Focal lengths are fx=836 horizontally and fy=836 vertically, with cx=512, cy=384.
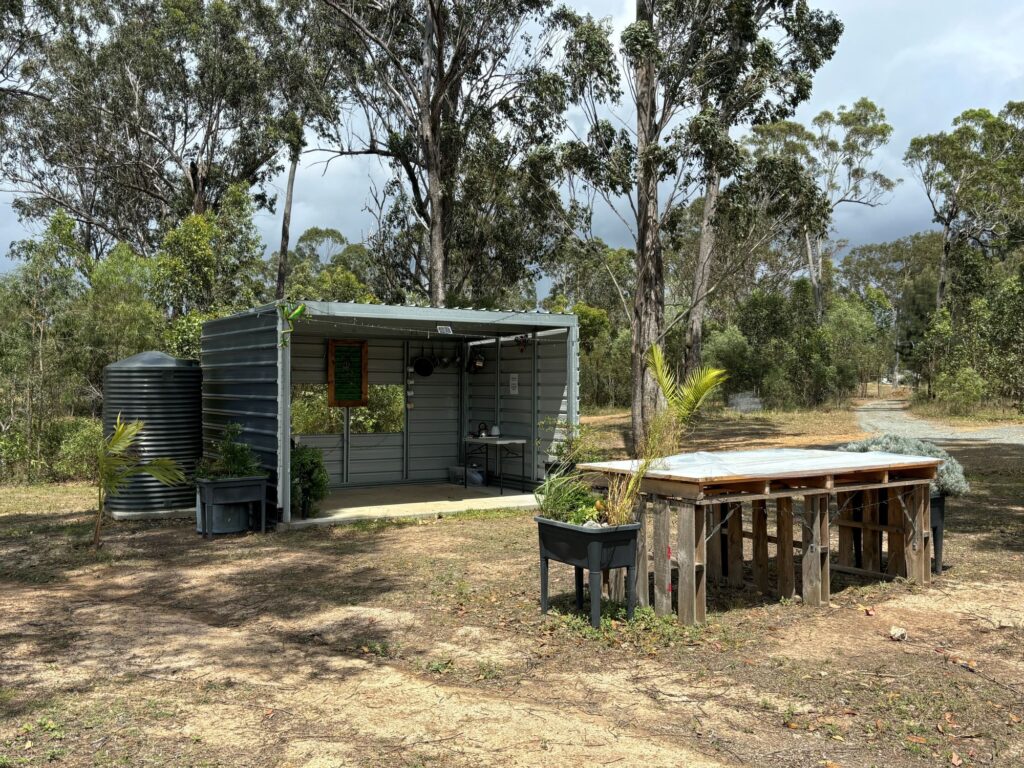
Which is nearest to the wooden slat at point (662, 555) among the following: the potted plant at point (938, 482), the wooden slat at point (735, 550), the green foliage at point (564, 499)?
the green foliage at point (564, 499)

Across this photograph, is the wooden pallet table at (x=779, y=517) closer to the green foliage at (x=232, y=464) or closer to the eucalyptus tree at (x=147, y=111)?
the green foliage at (x=232, y=464)

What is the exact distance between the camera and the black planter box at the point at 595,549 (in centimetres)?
461

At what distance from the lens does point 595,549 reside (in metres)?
4.59

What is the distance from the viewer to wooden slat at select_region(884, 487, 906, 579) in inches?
234

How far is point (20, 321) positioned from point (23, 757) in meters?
10.8

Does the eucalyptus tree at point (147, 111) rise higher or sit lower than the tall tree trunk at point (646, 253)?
higher

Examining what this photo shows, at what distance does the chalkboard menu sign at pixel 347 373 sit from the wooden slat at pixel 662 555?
7.06m

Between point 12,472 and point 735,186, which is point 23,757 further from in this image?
point 735,186

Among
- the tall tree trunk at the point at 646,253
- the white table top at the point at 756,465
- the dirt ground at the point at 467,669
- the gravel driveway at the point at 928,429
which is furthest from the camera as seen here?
the gravel driveway at the point at 928,429

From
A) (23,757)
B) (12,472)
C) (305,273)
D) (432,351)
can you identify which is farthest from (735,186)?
(305,273)

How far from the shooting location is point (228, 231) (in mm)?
16797

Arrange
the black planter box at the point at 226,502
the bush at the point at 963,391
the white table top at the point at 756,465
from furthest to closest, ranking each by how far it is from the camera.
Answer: the bush at the point at 963,391 < the black planter box at the point at 226,502 < the white table top at the point at 756,465

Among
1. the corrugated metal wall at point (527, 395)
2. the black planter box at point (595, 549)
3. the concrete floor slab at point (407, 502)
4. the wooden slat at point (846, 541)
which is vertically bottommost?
the concrete floor slab at point (407, 502)

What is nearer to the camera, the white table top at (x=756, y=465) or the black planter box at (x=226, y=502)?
the white table top at (x=756, y=465)
